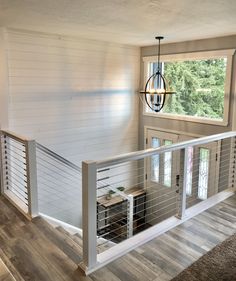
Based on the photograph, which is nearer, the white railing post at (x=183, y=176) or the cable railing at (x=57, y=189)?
the white railing post at (x=183, y=176)

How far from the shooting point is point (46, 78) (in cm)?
485

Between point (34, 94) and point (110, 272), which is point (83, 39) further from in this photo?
point (110, 272)

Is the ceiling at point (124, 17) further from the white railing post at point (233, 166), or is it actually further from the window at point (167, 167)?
the window at point (167, 167)

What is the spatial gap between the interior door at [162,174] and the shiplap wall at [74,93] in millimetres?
569

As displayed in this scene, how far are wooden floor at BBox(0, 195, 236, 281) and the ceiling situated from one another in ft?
7.87

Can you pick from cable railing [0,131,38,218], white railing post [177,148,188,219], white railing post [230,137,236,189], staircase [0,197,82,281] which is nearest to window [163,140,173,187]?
white railing post [230,137,236,189]

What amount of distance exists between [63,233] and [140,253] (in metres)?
0.95

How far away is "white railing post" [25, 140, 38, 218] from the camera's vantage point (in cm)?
330

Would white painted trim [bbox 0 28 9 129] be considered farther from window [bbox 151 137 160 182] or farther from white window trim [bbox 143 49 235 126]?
window [bbox 151 137 160 182]

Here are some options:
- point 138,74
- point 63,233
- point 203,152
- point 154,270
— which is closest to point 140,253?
point 154,270

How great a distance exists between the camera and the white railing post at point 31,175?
3.30m

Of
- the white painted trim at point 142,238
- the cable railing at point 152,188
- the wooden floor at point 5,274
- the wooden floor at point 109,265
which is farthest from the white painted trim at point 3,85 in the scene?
the white painted trim at point 142,238

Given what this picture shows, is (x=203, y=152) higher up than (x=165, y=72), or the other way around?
(x=165, y=72)

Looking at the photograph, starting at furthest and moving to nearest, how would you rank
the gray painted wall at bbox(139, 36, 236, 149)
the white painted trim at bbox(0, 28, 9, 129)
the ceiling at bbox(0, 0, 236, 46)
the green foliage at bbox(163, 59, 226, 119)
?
the green foliage at bbox(163, 59, 226, 119) → the gray painted wall at bbox(139, 36, 236, 149) → the white painted trim at bbox(0, 28, 9, 129) → the ceiling at bbox(0, 0, 236, 46)
